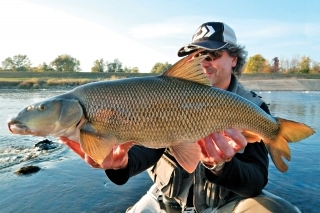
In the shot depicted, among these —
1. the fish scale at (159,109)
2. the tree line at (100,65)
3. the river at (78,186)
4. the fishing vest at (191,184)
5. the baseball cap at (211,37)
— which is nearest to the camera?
the fish scale at (159,109)

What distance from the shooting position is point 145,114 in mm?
2203

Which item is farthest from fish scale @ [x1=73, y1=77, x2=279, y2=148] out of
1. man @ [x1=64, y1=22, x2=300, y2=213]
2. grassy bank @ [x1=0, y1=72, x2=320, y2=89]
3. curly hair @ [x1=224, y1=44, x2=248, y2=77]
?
grassy bank @ [x1=0, y1=72, x2=320, y2=89]

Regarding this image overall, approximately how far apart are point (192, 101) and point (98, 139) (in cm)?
72

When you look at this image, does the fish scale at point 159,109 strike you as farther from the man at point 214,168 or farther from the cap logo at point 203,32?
the cap logo at point 203,32

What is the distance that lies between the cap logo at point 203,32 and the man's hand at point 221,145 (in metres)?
1.32

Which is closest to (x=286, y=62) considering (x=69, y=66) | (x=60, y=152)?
(x=69, y=66)

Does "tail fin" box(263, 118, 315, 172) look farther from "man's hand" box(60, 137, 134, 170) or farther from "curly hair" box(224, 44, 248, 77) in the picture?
"curly hair" box(224, 44, 248, 77)

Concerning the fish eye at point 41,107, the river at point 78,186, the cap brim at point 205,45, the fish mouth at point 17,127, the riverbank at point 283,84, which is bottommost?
the riverbank at point 283,84

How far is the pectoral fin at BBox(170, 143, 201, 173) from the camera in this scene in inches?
90.9

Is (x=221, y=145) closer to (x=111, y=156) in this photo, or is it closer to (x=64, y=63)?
(x=111, y=156)

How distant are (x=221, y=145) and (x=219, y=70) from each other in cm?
132

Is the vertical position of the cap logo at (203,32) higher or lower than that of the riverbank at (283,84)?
higher

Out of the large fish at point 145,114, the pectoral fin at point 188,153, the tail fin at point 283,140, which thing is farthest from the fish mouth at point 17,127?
the tail fin at point 283,140

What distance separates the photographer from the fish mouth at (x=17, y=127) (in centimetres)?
204
